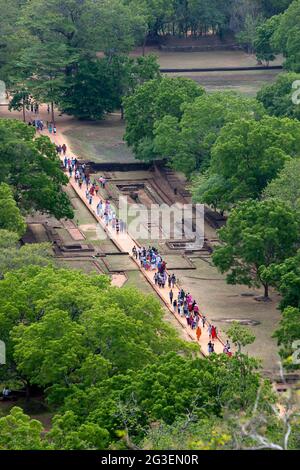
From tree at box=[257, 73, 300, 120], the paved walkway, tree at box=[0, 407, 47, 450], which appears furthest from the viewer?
tree at box=[257, 73, 300, 120]

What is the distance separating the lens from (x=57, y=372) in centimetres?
5956

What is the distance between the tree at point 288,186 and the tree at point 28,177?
39.0 ft

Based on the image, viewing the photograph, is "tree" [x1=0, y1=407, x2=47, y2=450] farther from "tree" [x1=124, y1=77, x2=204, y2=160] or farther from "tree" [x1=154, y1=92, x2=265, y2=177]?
A: "tree" [x1=124, y1=77, x2=204, y2=160]

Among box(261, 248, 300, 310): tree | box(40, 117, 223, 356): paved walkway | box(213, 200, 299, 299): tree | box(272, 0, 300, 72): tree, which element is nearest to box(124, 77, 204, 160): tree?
box(40, 117, 223, 356): paved walkway

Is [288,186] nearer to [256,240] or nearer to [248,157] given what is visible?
[256,240]

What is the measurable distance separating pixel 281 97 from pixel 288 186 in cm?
2490

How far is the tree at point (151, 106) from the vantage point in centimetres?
9775

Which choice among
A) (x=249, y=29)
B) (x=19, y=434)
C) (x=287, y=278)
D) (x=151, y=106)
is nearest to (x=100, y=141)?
(x=151, y=106)

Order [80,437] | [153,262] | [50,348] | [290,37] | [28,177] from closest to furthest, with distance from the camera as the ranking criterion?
[80,437]
[50,348]
[153,262]
[28,177]
[290,37]

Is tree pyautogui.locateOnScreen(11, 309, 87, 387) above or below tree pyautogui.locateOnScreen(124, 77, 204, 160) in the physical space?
above

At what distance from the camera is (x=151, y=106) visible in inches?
3917

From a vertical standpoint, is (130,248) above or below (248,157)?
Result: below

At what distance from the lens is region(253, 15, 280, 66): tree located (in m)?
120

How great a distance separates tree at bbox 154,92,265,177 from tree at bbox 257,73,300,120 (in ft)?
23.6
